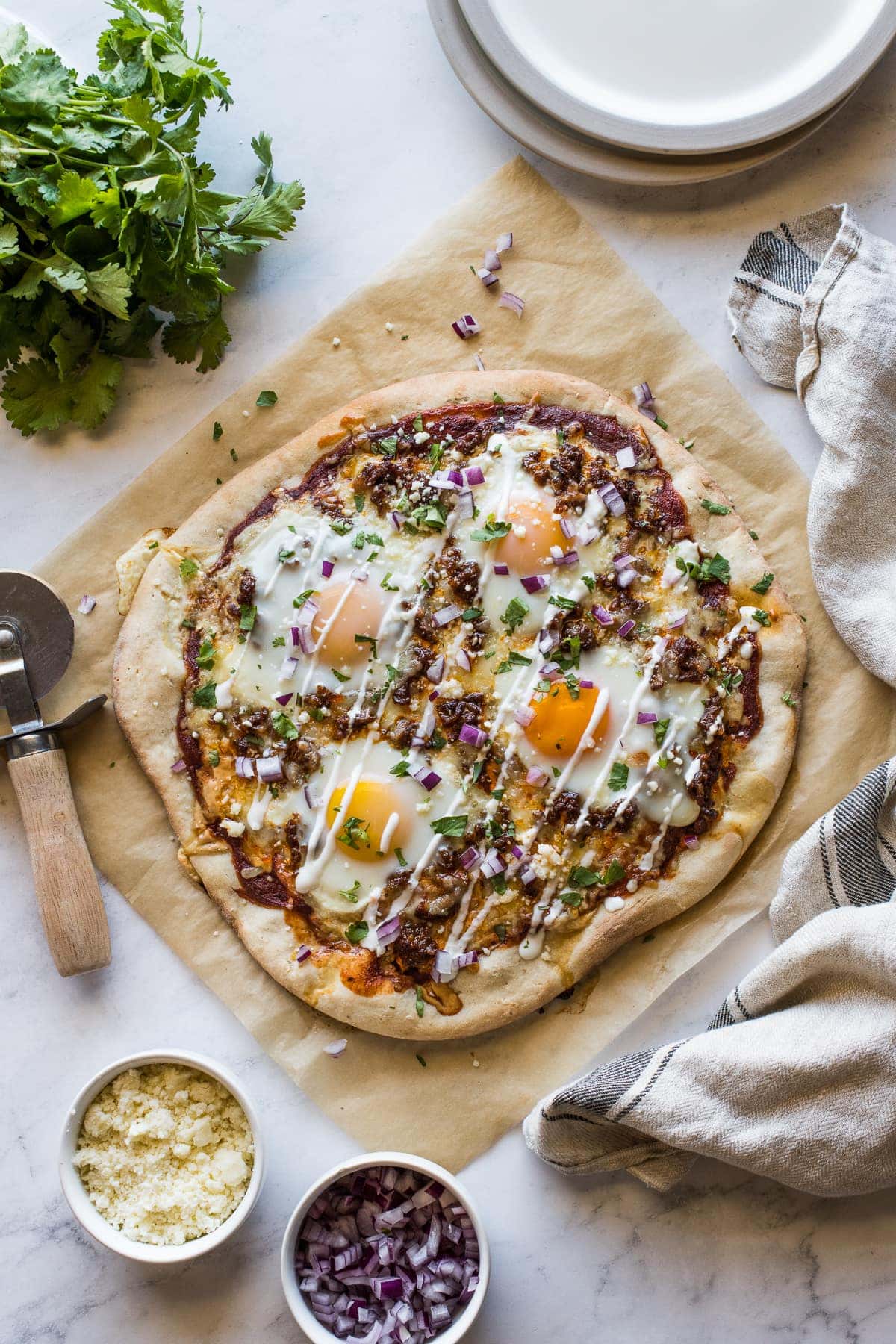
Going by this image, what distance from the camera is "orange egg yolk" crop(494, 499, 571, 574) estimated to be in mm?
4469

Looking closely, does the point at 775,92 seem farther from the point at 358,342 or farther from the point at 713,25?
the point at 358,342

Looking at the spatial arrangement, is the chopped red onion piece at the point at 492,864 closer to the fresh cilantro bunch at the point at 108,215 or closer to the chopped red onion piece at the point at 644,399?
the chopped red onion piece at the point at 644,399

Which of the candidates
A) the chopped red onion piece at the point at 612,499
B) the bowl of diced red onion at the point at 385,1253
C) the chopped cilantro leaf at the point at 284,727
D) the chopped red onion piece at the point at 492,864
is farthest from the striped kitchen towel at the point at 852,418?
the bowl of diced red onion at the point at 385,1253

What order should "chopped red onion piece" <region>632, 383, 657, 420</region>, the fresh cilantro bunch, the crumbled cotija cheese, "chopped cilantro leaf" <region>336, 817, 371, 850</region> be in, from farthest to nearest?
"chopped red onion piece" <region>632, 383, 657, 420</region> < "chopped cilantro leaf" <region>336, 817, 371, 850</region> < the crumbled cotija cheese < the fresh cilantro bunch

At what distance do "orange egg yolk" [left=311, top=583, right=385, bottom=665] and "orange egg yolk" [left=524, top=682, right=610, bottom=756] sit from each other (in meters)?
0.70

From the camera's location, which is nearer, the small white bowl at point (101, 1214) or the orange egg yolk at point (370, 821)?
the small white bowl at point (101, 1214)

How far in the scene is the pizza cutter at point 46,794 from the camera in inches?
175

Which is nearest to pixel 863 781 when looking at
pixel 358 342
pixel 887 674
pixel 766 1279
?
pixel 887 674

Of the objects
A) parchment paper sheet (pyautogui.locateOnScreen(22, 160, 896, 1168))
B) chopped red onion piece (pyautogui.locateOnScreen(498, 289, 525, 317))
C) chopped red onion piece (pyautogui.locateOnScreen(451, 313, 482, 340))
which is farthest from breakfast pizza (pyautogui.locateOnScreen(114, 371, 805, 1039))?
chopped red onion piece (pyautogui.locateOnScreen(498, 289, 525, 317))

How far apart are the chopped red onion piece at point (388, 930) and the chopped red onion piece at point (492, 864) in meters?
0.38

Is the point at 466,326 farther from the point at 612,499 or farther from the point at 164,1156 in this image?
the point at 164,1156

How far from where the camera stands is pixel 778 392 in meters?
4.75

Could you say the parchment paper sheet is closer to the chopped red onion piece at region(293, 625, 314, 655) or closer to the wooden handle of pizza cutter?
the wooden handle of pizza cutter

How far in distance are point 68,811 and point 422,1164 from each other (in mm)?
1873
